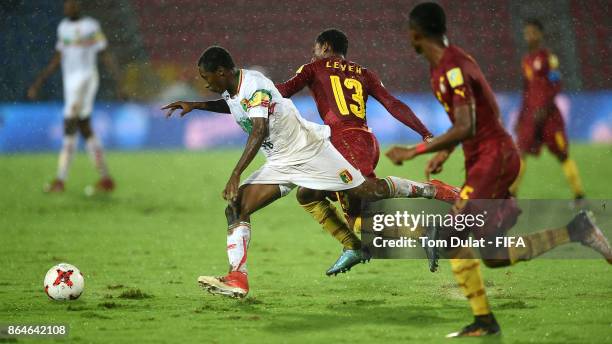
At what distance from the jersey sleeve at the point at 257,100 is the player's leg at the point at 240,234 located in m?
0.58

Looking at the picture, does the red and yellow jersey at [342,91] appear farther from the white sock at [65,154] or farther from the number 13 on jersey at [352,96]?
the white sock at [65,154]

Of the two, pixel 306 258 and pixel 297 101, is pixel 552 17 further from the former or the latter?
pixel 306 258

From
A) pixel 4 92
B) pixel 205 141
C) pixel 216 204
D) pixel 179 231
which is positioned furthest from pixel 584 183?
pixel 4 92

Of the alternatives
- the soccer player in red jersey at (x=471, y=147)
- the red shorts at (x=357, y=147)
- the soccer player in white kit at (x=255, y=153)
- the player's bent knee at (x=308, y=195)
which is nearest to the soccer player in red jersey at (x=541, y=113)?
the red shorts at (x=357, y=147)

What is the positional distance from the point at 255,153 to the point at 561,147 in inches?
267

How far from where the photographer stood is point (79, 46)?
1521cm

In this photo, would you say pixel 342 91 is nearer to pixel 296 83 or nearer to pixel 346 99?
pixel 346 99

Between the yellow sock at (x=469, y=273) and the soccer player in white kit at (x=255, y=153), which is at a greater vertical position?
the soccer player in white kit at (x=255, y=153)

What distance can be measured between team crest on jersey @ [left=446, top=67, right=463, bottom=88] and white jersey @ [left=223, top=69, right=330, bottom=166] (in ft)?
5.64

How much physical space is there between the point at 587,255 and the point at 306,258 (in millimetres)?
2803

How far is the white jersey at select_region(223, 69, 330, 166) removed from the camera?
686 cm

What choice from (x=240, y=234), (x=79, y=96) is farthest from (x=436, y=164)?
(x=79, y=96)

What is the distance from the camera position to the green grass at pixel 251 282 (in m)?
6.05

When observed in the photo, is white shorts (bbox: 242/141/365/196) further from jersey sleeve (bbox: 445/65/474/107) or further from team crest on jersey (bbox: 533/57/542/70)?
team crest on jersey (bbox: 533/57/542/70)
